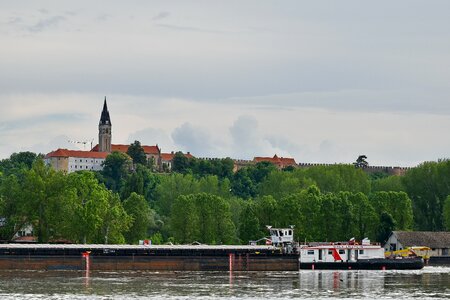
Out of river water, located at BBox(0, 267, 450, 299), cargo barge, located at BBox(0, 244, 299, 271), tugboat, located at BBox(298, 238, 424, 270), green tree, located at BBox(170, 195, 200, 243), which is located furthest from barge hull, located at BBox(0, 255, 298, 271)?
green tree, located at BBox(170, 195, 200, 243)

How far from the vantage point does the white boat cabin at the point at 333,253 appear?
16475cm

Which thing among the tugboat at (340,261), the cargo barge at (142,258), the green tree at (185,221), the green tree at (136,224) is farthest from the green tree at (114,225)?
the tugboat at (340,261)

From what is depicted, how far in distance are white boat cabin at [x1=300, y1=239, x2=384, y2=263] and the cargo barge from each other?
18.5 ft

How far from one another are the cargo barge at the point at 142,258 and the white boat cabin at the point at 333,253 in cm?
564

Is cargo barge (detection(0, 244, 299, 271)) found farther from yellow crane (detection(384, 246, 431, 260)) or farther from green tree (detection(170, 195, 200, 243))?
green tree (detection(170, 195, 200, 243))

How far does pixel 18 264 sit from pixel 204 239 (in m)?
50.0

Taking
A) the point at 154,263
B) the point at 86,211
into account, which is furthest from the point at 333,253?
the point at 86,211

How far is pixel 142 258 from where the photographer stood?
15475 cm

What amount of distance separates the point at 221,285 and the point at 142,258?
32590mm

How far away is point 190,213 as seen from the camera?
197 meters

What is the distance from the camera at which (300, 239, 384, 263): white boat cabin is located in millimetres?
164750

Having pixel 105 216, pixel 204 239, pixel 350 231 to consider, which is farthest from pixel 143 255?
pixel 350 231

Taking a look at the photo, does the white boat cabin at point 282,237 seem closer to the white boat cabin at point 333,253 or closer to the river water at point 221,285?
the white boat cabin at point 333,253

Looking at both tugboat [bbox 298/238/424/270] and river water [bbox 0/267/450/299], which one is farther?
tugboat [bbox 298/238/424/270]
